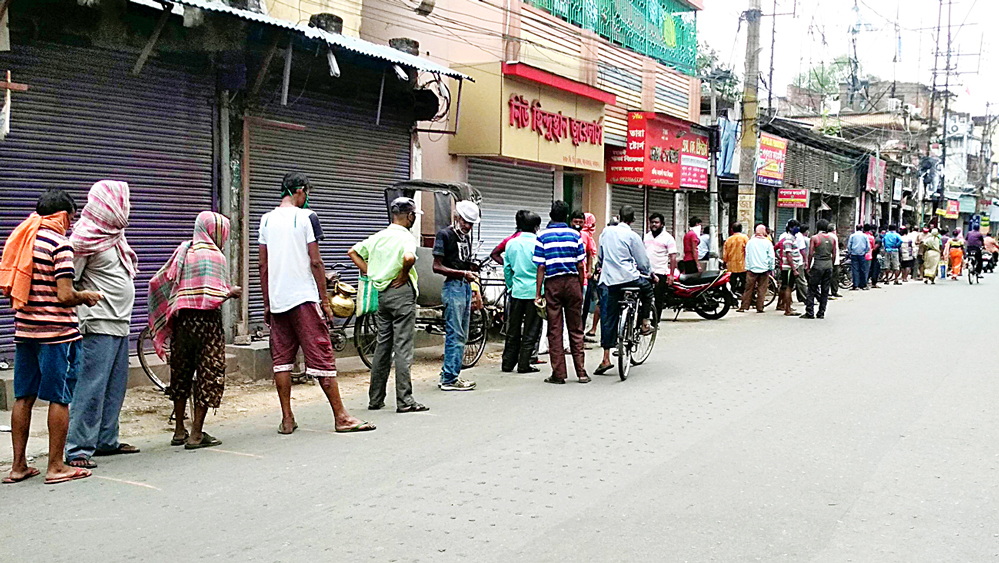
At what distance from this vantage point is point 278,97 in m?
11.3

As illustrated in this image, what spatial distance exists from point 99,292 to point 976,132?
271ft

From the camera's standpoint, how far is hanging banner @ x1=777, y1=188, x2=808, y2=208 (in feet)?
102

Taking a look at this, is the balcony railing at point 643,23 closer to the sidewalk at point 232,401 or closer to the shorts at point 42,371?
the sidewalk at point 232,401

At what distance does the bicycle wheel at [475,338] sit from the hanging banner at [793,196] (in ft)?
74.8

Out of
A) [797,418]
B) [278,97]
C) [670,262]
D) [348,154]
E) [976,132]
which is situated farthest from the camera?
[976,132]

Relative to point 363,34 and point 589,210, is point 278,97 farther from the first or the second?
point 589,210

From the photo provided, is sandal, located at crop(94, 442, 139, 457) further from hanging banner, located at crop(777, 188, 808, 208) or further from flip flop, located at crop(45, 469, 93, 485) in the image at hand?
hanging banner, located at crop(777, 188, 808, 208)

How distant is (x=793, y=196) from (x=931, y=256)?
475cm

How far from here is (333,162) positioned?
481 inches

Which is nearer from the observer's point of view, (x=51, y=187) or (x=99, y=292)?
(x=99, y=292)

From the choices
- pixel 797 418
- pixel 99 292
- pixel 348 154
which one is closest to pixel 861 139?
pixel 348 154

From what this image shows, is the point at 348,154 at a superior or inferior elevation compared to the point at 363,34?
inferior

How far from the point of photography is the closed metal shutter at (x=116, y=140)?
8508mm

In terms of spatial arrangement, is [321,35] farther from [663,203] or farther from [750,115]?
[663,203]
